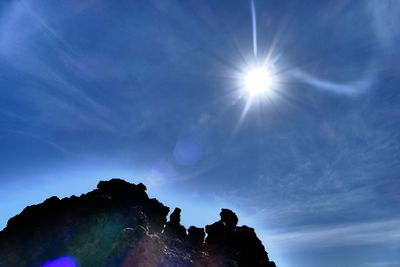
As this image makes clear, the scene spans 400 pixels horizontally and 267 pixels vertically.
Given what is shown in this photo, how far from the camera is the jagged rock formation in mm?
53344

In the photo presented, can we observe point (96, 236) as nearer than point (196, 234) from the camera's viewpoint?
Yes

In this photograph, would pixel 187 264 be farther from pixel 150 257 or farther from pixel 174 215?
pixel 174 215

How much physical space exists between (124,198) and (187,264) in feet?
77.9

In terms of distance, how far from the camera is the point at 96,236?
186 feet

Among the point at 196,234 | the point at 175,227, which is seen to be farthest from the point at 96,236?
the point at 196,234

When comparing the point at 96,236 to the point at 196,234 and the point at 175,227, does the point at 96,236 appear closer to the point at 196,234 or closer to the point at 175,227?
the point at 175,227

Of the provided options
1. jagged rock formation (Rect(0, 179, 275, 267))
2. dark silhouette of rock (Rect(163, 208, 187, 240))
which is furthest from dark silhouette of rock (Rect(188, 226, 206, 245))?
jagged rock formation (Rect(0, 179, 275, 267))

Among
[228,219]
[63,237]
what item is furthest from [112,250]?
[228,219]

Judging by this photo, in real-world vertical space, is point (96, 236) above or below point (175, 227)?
below

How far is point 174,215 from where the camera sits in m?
83.4

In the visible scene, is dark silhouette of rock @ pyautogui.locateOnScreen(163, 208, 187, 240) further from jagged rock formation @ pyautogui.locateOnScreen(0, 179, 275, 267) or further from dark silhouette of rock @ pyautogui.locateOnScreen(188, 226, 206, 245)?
jagged rock formation @ pyautogui.locateOnScreen(0, 179, 275, 267)

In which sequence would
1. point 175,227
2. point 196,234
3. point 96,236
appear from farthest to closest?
point 196,234 < point 175,227 < point 96,236

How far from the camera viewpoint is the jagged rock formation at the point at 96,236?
5334 centimetres

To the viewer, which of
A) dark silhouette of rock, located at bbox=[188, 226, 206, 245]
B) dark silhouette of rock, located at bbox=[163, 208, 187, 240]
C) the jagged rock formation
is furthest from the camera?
dark silhouette of rock, located at bbox=[188, 226, 206, 245]
